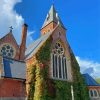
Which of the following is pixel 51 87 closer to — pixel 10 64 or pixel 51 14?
pixel 10 64

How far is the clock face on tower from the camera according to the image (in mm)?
34075

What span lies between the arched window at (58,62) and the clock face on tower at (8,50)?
8134 mm

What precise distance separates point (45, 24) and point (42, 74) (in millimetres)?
29016

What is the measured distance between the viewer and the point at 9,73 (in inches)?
1048

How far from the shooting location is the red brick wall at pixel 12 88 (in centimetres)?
2483

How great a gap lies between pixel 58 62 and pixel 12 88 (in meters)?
8.45

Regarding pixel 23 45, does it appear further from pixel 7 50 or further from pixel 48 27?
pixel 48 27

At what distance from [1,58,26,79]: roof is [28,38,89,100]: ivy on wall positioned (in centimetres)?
272

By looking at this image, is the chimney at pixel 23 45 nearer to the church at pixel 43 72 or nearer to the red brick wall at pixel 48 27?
the church at pixel 43 72

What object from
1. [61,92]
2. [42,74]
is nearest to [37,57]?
[42,74]

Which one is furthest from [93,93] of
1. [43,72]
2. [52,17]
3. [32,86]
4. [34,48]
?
[52,17]

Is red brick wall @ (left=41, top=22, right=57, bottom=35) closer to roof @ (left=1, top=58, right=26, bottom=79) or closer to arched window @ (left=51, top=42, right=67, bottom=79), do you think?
arched window @ (left=51, top=42, right=67, bottom=79)

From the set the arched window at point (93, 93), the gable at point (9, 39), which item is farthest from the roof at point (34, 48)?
the arched window at point (93, 93)

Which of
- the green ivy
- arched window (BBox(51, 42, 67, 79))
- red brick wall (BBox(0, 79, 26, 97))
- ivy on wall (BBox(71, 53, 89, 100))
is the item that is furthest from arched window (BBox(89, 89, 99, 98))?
red brick wall (BBox(0, 79, 26, 97))
